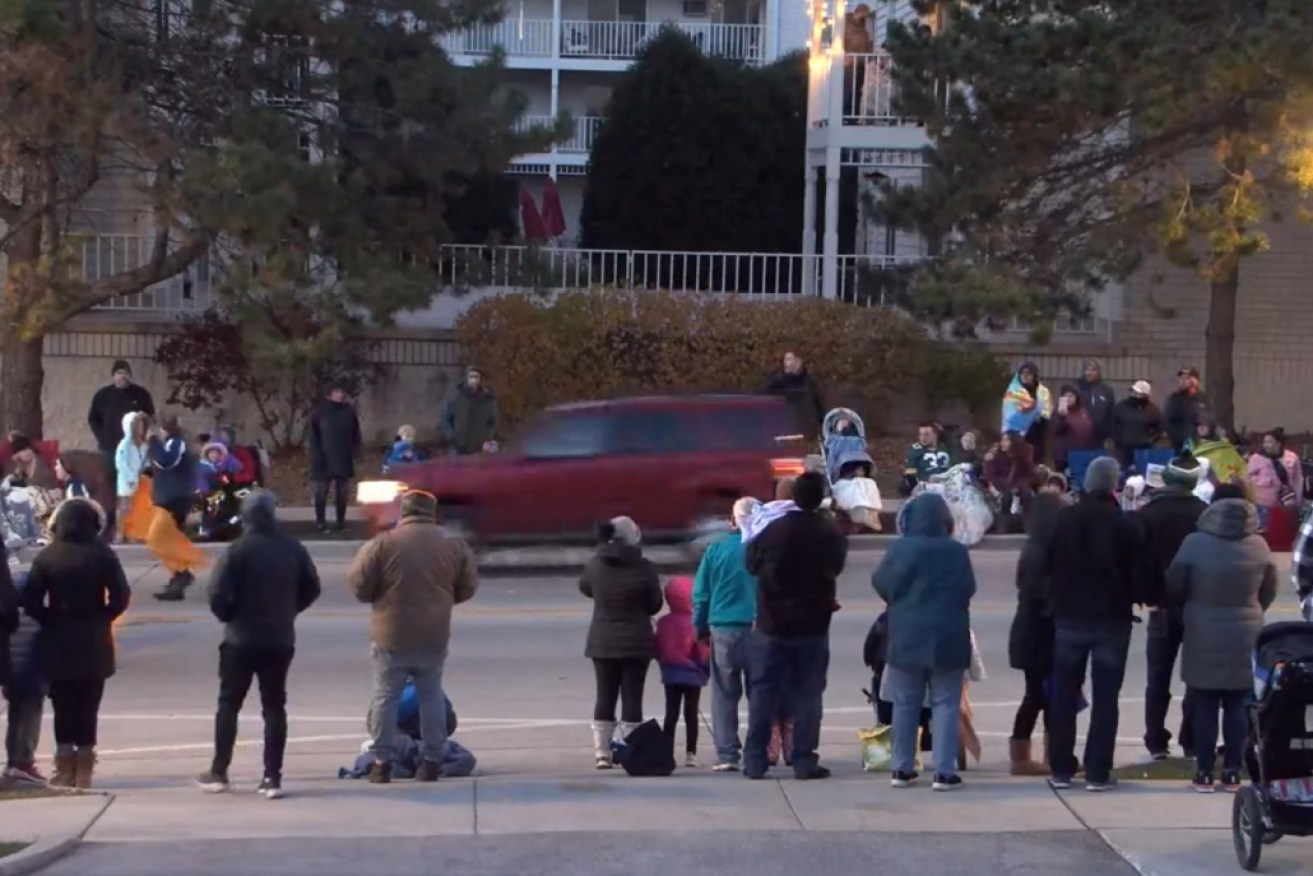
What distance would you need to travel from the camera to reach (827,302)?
2614 cm

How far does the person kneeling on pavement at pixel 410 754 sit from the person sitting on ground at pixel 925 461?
11105 mm

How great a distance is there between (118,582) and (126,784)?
125 cm

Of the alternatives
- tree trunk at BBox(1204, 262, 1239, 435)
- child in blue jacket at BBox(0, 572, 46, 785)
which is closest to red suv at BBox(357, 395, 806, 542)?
child in blue jacket at BBox(0, 572, 46, 785)

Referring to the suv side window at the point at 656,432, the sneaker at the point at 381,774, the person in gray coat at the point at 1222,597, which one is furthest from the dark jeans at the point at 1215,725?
the suv side window at the point at 656,432

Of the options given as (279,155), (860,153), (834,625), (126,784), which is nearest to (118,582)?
(126,784)

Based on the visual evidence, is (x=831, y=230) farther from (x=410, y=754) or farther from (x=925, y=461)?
(x=410, y=754)

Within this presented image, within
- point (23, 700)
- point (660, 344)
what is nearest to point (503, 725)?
point (23, 700)

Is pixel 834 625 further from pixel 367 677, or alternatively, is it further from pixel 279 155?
pixel 279 155

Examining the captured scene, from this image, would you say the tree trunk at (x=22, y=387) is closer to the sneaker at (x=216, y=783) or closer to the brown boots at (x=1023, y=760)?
the sneaker at (x=216, y=783)

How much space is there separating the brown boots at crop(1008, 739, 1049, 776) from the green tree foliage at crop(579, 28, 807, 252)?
2671cm

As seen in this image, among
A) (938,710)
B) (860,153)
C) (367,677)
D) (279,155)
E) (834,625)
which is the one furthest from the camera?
(860,153)

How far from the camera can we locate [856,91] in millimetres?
30219

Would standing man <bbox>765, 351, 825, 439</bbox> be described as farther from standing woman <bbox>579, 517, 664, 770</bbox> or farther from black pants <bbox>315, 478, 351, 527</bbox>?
standing woman <bbox>579, 517, 664, 770</bbox>

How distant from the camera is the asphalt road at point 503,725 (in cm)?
871
